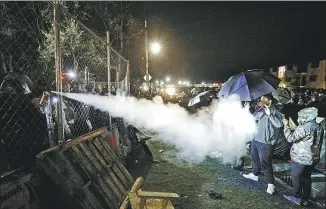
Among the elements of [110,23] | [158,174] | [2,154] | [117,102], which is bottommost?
[158,174]

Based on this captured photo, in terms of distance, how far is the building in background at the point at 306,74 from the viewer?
195 ft

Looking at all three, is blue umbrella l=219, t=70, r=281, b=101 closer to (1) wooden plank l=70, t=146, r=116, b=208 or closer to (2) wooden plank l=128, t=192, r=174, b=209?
(2) wooden plank l=128, t=192, r=174, b=209

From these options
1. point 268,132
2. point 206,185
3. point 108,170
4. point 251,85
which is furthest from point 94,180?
point 251,85

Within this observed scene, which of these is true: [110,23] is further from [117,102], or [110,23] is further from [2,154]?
[2,154]

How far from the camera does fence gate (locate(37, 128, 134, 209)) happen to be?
12.5ft

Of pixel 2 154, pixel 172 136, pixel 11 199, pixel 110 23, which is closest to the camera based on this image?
pixel 11 199

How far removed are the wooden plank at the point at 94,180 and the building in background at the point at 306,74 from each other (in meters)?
65.3

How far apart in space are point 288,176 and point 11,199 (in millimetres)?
6503

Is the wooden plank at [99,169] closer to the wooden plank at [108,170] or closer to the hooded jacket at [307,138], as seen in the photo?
the wooden plank at [108,170]

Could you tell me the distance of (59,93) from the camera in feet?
13.8

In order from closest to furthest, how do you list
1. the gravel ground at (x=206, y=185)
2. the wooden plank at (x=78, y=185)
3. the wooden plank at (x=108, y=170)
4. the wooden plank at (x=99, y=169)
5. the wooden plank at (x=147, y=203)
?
the wooden plank at (x=78, y=185) < the wooden plank at (x=147, y=203) < the wooden plank at (x=99, y=169) < the wooden plank at (x=108, y=170) < the gravel ground at (x=206, y=185)

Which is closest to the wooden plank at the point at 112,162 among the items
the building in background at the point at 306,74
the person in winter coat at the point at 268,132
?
the person in winter coat at the point at 268,132

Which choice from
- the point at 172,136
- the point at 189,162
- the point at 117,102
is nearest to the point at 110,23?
the point at 172,136

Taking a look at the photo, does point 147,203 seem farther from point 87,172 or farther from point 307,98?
point 307,98
